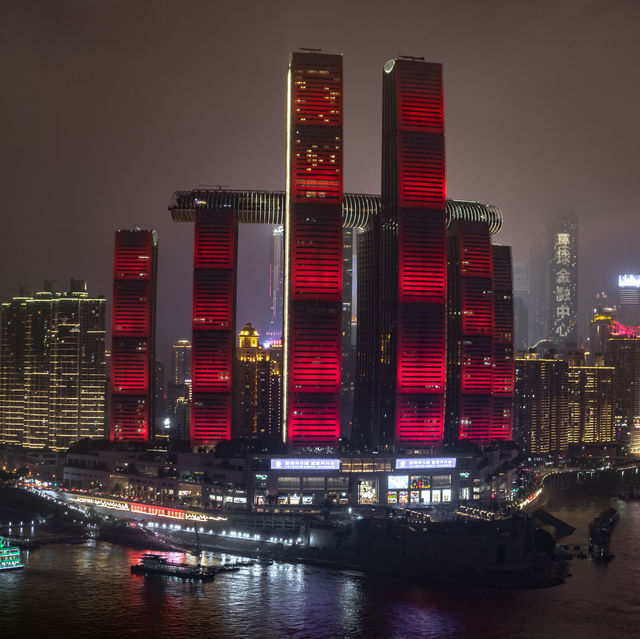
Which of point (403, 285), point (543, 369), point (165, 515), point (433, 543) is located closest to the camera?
point (433, 543)

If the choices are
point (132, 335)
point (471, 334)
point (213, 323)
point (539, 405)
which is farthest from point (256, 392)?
point (213, 323)

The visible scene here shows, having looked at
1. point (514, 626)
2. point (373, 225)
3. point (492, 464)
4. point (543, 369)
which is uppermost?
point (373, 225)

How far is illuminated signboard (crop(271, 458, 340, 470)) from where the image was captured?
108812mm

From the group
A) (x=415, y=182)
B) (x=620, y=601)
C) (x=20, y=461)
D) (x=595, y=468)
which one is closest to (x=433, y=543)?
(x=620, y=601)

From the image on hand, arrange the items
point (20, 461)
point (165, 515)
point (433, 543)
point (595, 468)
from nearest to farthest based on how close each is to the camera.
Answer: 1. point (433, 543)
2. point (165, 515)
3. point (20, 461)
4. point (595, 468)

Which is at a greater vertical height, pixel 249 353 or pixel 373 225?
pixel 373 225

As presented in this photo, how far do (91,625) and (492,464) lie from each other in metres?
67.6

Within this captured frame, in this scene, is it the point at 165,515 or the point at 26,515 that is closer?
the point at 165,515

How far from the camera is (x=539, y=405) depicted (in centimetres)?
18750

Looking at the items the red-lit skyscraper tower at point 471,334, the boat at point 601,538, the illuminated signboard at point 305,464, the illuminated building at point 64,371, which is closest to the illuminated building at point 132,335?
the illuminated building at point 64,371

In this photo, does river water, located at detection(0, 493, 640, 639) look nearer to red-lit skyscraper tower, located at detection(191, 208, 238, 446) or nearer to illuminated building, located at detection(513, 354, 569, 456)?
red-lit skyscraper tower, located at detection(191, 208, 238, 446)

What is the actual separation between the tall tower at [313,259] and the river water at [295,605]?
97.0 ft

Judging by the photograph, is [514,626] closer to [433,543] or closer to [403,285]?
[433,543]

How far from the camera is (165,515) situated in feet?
340
